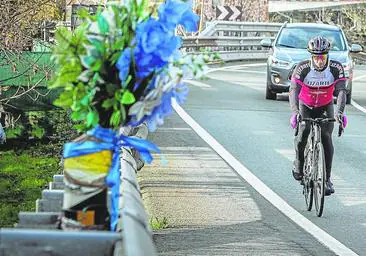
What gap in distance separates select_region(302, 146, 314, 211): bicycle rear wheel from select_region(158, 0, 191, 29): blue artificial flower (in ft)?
21.3

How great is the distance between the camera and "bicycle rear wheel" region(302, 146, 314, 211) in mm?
11539

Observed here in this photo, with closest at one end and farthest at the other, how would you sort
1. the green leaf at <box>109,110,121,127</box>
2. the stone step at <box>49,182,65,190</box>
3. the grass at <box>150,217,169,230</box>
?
the green leaf at <box>109,110,121,127</box> < the stone step at <box>49,182,65,190</box> < the grass at <box>150,217,169,230</box>

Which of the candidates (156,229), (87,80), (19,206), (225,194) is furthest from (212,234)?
(87,80)

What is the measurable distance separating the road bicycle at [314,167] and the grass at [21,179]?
3.11 metres

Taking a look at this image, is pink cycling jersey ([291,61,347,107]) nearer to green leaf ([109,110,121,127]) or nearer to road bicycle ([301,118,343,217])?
road bicycle ([301,118,343,217])

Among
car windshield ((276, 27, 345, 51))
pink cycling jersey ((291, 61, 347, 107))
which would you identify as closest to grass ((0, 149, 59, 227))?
pink cycling jersey ((291, 61, 347, 107))

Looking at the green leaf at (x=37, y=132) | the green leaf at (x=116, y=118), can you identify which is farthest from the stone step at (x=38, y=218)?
the green leaf at (x=37, y=132)

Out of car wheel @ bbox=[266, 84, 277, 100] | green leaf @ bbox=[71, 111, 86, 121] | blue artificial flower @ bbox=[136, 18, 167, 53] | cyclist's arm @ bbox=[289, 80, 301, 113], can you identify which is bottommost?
car wheel @ bbox=[266, 84, 277, 100]

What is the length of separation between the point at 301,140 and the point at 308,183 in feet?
1.78

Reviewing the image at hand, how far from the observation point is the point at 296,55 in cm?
2420

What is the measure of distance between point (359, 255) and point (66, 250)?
520 centimetres

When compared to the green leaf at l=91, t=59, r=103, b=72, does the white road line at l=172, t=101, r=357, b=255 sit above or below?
below

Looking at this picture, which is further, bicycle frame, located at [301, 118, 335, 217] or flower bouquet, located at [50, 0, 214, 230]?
bicycle frame, located at [301, 118, 335, 217]

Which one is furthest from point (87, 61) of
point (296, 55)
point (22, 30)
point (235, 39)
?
point (235, 39)
